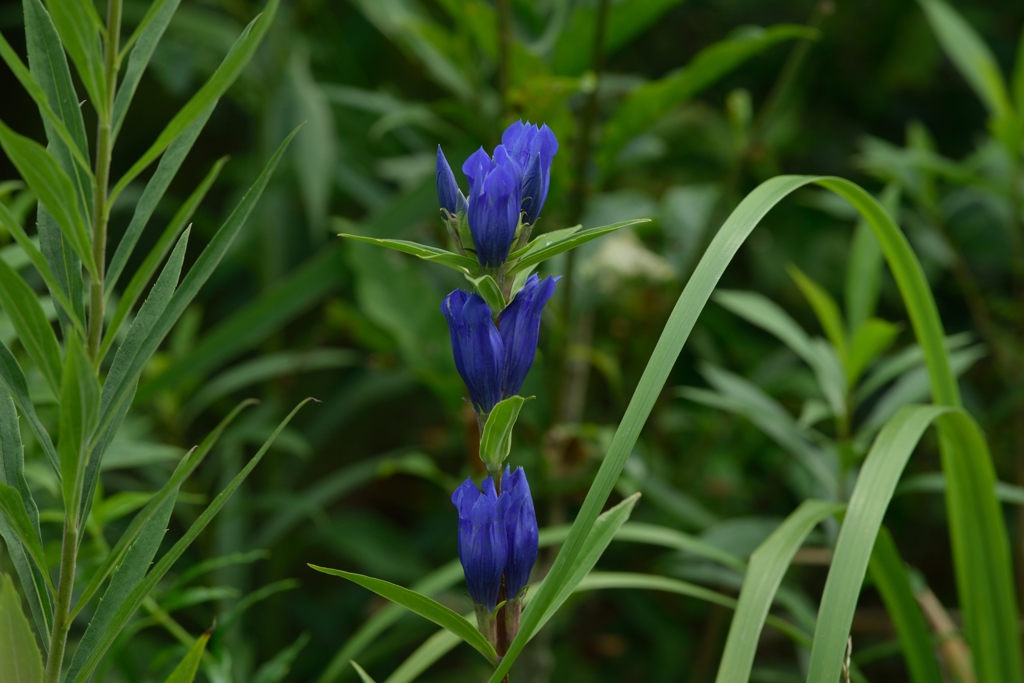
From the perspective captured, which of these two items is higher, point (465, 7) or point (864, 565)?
point (465, 7)

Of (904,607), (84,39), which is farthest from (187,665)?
(904,607)

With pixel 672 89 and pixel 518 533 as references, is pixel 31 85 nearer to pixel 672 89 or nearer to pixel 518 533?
pixel 518 533

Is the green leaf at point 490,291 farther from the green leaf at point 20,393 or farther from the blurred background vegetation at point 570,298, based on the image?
the blurred background vegetation at point 570,298

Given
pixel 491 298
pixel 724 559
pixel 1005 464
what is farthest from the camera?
pixel 1005 464

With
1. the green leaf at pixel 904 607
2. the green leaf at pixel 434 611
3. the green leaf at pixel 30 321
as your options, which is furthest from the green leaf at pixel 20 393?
the green leaf at pixel 904 607

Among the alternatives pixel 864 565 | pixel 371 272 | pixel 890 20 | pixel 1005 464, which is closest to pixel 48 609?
pixel 864 565

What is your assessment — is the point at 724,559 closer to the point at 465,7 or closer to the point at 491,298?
the point at 491,298
